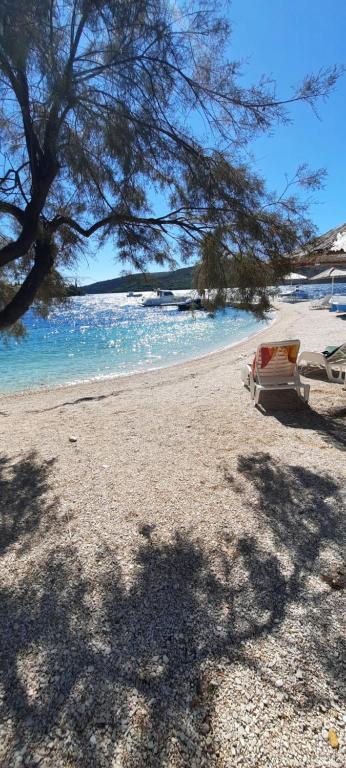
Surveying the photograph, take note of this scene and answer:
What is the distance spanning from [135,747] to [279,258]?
357 centimetres

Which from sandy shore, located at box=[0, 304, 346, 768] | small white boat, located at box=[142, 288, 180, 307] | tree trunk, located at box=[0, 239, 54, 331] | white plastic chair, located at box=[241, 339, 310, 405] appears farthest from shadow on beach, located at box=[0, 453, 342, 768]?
small white boat, located at box=[142, 288, 180, 307]

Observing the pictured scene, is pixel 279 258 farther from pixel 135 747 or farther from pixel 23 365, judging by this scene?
pixel 23 365

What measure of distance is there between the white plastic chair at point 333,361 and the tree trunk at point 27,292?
16.3 feet

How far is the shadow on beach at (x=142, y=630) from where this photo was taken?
1.38m

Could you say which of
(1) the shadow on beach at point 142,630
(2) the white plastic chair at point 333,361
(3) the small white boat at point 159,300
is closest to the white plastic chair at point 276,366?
(2) the white plastic chair at point 333,361

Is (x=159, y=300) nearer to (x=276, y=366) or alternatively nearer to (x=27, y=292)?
(x=276, y=366)

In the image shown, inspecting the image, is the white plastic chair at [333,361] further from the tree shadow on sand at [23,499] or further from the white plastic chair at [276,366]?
the tree shadow on sand at [23,499]

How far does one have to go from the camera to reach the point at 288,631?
1.78 meters

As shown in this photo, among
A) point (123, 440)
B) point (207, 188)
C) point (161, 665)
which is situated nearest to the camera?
point (161, 665)

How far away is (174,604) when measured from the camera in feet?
6.56

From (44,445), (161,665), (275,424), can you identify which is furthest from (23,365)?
(161,665)

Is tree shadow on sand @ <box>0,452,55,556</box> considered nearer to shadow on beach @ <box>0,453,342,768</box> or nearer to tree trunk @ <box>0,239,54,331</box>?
shadow on beach @ <box>0,453,342,768</box>

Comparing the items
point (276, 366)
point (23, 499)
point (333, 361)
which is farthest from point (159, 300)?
point (23, 499)

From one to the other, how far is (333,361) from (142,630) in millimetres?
6347
